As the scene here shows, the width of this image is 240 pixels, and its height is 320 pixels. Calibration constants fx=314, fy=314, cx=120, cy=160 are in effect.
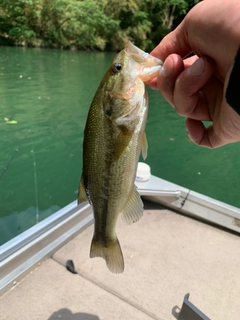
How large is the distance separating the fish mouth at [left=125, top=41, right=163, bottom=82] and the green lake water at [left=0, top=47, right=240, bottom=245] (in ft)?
11.7

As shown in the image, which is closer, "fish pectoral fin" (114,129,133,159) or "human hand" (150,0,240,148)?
"human hand" (150,0,240,148)

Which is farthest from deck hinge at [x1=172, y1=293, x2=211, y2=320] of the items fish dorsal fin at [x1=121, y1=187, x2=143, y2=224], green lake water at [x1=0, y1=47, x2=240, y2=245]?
green lake water at [x1=0, y1=47, x2=240, y2=245]

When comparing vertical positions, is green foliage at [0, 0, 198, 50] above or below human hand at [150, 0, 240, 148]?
below

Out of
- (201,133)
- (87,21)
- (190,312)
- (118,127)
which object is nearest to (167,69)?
(118,127)

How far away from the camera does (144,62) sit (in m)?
1.41

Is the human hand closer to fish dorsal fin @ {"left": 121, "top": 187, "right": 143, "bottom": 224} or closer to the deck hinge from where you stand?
fish dorsal fin @ {"left": 121, "top": 187, "right": 143, "bottom": 224}

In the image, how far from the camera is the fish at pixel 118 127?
139 cm

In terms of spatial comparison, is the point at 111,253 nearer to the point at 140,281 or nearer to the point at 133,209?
the point at 133,209

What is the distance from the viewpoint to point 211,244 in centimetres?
345

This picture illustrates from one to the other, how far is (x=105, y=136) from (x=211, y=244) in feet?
8.31

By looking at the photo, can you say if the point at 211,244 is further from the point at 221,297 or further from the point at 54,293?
the point at 54,293

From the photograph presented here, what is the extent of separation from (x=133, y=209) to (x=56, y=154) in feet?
20.0

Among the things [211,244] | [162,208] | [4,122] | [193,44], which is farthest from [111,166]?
[4,122]

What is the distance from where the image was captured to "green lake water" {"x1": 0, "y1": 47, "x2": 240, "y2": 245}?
17.7 feet
